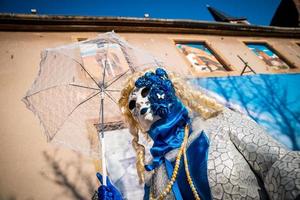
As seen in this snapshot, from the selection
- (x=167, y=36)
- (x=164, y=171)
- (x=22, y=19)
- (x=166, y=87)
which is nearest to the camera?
(x=164, y=171)

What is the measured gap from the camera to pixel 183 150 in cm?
183

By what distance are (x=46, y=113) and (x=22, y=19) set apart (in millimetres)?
5628

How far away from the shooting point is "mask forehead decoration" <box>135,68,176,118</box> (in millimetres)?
2013

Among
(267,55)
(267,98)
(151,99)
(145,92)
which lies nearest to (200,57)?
(267,98)

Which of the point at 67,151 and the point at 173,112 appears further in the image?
the point at 67,151

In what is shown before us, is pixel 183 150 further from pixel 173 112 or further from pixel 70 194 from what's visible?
pixel 70 194

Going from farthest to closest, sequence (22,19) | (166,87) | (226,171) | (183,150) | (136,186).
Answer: (22,19)
(136,186)
(166,87)
(183,150)
(226,171)

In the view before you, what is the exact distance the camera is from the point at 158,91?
82.8 inches

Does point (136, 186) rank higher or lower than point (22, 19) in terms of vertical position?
lower

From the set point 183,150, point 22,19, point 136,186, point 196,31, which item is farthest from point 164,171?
point 196,31

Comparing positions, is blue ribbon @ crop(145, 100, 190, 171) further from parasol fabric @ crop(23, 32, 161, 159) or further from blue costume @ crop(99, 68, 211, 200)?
parasol fabric @ crop(23, 32, 161, 159)

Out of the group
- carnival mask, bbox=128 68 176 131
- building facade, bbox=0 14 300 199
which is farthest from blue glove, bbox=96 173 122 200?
building facade, bbox=0 14 300 199

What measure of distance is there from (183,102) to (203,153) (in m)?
0.89

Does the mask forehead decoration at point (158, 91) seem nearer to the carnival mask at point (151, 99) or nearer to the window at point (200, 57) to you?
the carnival mask at point (151, 99)
